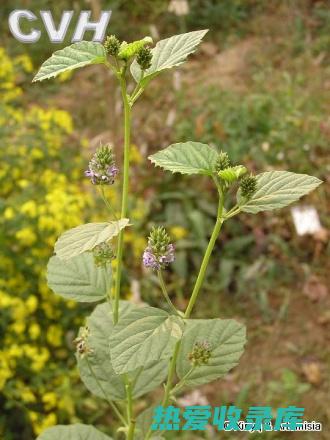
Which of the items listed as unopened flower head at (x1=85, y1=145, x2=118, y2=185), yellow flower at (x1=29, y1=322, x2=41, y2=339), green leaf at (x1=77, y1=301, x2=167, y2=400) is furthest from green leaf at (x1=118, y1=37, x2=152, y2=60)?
yellow flower at (x1=29, y1=322, x2=41, y2=339)

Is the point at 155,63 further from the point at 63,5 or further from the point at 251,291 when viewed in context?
the point at 63,5

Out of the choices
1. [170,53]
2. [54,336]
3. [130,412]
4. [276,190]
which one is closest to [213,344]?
[130,412]

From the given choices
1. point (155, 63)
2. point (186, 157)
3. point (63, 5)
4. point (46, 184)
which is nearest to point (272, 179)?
point (186, 157)

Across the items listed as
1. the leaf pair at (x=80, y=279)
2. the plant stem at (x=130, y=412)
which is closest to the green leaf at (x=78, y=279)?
the leaf pair at (x=80, y=279)

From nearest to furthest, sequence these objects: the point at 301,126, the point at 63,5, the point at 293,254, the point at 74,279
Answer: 1. the point at 74,279
2. the point at 293,254
3. the point at 301,126
4. the point at 63,5

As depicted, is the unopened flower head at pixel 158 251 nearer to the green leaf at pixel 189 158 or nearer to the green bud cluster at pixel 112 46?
the green leaf at pixel 189 158

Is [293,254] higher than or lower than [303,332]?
higher

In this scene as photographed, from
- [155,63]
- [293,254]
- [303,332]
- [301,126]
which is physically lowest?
[303,332]
